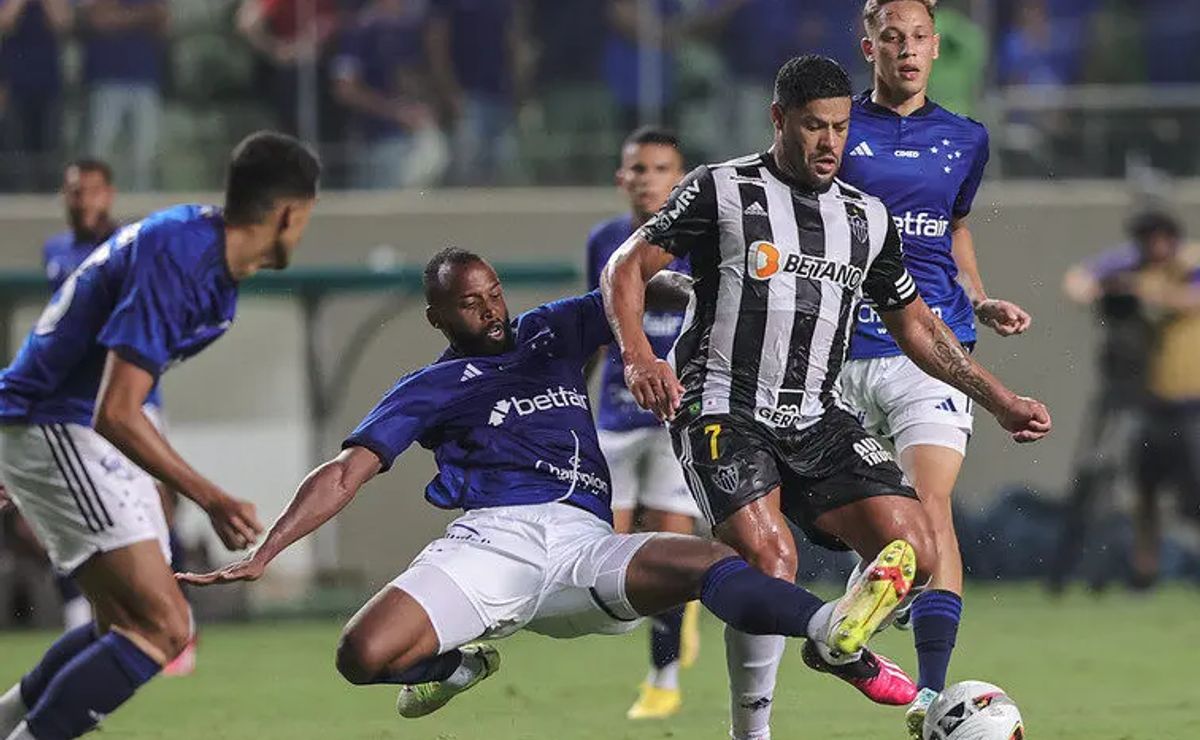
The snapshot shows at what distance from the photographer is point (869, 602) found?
21.4 feet

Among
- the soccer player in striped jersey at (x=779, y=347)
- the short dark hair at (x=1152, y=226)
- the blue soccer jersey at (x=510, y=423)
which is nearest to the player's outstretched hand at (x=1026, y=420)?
the soccer player in striped jersey at (x=779, y=347)

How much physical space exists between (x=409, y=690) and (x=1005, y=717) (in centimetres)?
208

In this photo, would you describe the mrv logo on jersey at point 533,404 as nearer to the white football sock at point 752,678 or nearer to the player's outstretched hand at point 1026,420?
the white football sock at point 752,678

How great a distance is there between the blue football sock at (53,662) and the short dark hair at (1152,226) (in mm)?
10038

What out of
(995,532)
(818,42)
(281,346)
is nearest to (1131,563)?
(995,532)

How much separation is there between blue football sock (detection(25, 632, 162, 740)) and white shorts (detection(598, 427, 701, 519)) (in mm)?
3814

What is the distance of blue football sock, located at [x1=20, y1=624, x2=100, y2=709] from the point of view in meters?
7.65

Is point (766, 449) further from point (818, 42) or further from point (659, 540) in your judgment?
point (818, 42)

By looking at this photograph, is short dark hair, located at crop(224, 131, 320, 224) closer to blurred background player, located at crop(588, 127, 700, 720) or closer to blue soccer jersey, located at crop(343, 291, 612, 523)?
blue soccer jersey, located at crop(343, 291, 612, 523)

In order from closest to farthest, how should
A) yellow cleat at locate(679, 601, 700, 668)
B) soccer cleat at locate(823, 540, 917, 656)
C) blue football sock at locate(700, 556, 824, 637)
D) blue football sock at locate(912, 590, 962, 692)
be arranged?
soccer cleat at locate(823, 540, 917, 656) < blue football sock at locate(700, 556, 824, 637) < blue football sock at locate(912, 590, 962, 692) < yellow cleat at locate(679, 601, 700, 668)

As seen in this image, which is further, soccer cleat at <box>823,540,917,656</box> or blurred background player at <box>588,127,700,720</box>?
blurred background player at <box>588,127,700,720</box>

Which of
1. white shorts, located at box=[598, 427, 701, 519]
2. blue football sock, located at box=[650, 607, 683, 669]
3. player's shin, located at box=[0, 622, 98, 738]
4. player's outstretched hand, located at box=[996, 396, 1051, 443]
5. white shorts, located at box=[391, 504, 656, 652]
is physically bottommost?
blue football sock, located at box=[650, 607, 683, 669]

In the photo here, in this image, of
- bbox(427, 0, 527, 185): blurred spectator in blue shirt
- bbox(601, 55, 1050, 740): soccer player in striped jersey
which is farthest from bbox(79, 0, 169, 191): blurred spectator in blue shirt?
bbox(601, 55, 1050, 740): soccer player in striped jersey

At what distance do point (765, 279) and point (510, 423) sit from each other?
945 millimetres
